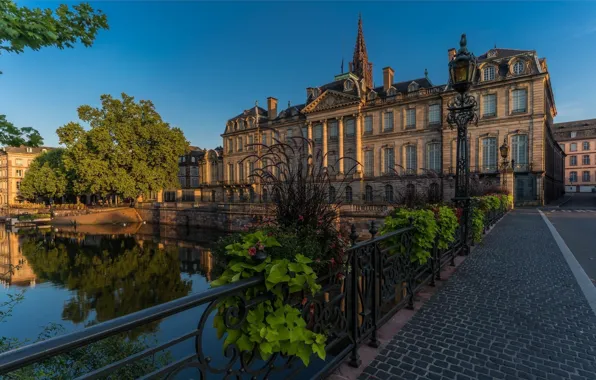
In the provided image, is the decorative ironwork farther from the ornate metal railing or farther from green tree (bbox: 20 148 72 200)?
green tree (bbox: 20 148 72 200)

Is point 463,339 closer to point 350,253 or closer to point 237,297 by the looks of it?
point 350,253

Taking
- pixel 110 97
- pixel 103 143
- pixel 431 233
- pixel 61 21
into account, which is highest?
pixel 110 97

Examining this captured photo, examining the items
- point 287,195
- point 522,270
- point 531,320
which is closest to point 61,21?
point 287,195

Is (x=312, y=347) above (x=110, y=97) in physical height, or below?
below

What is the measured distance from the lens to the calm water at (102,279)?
847cm

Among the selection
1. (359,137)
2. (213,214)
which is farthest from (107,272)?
(359,137)

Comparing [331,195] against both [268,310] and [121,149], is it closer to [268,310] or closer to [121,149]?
[268,310]

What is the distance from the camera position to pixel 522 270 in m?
6.07

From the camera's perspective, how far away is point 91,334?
4.12ft

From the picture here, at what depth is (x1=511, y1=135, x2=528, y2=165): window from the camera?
27.0 meters

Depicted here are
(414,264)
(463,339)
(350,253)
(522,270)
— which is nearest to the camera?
(350,253)

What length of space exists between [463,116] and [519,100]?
26.0 metres

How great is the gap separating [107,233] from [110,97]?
1574cm

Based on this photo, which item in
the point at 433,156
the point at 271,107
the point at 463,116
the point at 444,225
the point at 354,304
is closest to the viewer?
the point at 354,304
